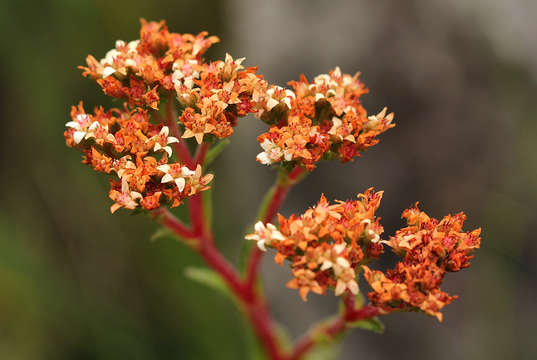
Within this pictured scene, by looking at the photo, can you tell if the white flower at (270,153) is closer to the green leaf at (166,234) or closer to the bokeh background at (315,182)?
the green leaf at (166,234)

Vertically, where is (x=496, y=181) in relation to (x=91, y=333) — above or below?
below

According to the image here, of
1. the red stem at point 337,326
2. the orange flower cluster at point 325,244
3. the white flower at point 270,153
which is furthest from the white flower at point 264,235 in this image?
the red stem at point 337,326

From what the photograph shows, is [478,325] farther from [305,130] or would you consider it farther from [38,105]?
[38,105]

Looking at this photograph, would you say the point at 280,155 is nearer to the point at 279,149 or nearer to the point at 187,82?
the point at 279,149

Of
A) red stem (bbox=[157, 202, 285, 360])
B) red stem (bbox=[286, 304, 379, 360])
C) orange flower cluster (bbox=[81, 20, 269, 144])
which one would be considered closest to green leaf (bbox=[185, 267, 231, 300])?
red stem (bbox=[157, 202, 285, 360])

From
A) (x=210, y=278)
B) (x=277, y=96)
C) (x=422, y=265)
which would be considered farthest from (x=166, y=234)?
(x=422, y=265)

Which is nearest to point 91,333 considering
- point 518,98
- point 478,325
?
point 478,325
